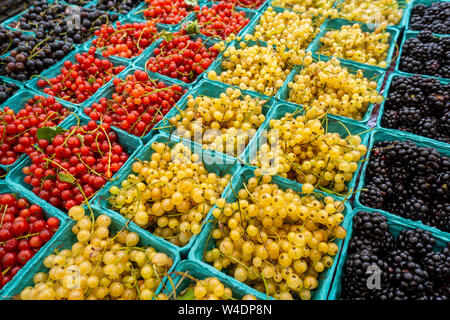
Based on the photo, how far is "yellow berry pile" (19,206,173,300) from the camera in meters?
0.97

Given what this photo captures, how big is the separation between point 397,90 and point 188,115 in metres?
1.24

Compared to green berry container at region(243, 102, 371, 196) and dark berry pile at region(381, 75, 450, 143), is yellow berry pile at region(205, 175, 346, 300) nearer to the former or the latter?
green berry container at region(243, 102, 371, 196)

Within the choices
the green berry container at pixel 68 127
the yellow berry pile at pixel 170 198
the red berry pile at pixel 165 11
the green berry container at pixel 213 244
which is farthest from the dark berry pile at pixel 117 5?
the green berry container at pixel 213 244

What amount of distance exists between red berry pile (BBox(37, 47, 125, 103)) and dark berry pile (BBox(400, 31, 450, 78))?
1.93 meters

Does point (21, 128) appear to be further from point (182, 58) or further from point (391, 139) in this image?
point (391, 139)

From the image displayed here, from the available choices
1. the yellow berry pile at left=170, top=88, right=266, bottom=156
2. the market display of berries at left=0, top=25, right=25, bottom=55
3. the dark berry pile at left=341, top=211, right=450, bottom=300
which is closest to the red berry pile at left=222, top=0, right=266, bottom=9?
the yellow berry pile at left=170, top=88, right=266, bottom=156

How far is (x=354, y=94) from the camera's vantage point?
1598 mm

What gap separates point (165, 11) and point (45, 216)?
1982 millimetres

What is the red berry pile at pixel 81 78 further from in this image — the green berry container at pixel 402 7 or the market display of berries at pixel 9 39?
the green berry container at pixel 402 7

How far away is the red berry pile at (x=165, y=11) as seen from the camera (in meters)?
2.43

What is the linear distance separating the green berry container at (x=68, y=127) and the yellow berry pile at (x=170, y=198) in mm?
148

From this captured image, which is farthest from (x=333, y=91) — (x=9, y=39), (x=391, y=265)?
(x=9, y=39)

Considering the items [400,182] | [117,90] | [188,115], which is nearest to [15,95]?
[117,90]

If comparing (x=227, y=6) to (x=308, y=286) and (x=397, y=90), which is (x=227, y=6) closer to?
(x=397, y=90)
